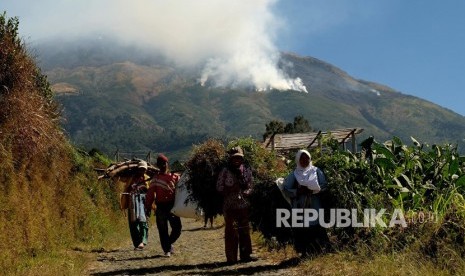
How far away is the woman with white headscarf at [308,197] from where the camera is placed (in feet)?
31.3

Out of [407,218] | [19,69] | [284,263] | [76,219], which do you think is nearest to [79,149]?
[76,219]

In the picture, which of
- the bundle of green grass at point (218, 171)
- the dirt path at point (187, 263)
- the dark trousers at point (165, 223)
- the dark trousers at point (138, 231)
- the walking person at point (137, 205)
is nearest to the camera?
the dirt path at point (187, 263)

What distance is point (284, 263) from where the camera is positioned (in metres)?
9.70

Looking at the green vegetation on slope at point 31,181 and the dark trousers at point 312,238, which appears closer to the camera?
the dark trousers at point 312,238

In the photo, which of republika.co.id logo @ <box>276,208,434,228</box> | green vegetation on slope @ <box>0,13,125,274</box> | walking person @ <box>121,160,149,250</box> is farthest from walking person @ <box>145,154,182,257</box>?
republika.co.id logo @ <box>276,208,434,228</box>

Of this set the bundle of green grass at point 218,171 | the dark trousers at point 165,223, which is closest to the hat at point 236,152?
the bundle of green grass at point 218,171

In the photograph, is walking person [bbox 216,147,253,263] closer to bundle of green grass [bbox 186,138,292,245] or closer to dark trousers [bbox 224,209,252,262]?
dark trousers [bbox 224,209,252,262]

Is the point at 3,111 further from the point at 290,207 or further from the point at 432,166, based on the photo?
the point at 432,166

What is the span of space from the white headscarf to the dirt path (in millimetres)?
1229

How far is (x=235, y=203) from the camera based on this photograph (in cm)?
1017

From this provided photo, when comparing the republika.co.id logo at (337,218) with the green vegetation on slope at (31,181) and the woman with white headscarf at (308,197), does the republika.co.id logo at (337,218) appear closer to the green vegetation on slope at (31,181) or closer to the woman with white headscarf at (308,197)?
the woman with white headscarf at (308,197)

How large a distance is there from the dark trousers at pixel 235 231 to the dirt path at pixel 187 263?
247 millimetres

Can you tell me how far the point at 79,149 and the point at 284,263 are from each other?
11882 mm

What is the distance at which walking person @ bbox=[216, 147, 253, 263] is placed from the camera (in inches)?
400
